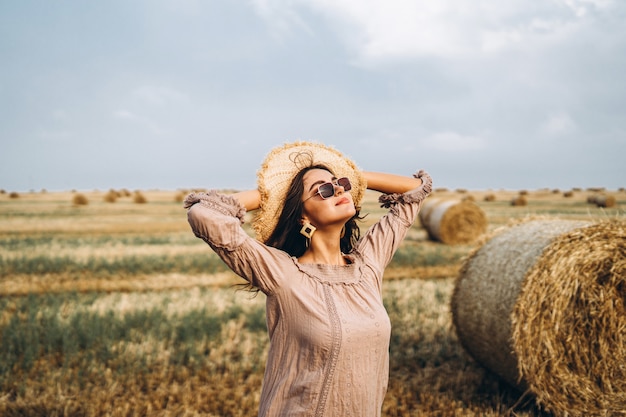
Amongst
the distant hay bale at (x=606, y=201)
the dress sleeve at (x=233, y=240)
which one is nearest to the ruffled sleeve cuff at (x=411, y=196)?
the dress sleeve at (x=233, y=240)

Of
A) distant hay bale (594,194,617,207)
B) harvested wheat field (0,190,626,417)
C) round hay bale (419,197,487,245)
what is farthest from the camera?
distant hay bale (594,194,617,207)

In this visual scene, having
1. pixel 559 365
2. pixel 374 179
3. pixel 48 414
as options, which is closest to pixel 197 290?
pixel 48 414

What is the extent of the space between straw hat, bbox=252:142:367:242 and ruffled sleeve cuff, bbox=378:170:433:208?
379mm

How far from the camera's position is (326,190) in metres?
2.62

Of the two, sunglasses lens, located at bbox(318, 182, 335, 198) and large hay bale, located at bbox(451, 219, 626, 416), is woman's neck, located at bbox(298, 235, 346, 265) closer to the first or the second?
sunglasses lens, located at bbox(318, 182, 335, 198)

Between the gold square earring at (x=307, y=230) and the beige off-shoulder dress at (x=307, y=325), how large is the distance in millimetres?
149

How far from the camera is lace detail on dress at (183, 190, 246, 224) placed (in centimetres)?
250

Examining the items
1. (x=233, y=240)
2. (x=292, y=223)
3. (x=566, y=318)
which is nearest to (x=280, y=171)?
(x=292, y=223)

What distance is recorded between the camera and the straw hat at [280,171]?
275 cm

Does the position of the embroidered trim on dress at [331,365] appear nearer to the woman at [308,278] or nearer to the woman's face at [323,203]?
the woman at [308,278]

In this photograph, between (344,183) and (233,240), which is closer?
(233,240)

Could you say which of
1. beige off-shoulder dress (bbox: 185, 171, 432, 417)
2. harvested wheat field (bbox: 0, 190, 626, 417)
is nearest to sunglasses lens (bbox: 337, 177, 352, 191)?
beige off-shoulder dress (bbox: 185, 171, 432, 417)

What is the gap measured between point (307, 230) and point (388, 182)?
0.73 m

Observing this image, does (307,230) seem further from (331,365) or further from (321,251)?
(331,365)
